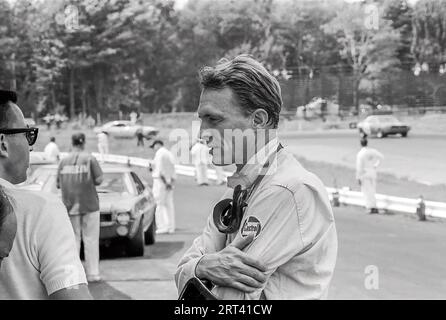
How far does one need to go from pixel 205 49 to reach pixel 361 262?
12219 millimetres

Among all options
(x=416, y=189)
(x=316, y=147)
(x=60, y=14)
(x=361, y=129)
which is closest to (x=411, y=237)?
(x=416, y=189)

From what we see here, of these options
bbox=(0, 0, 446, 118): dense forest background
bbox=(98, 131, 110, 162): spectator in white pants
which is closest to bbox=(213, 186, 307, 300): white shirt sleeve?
bbox=(0, 0, 446, 118): dense forest background

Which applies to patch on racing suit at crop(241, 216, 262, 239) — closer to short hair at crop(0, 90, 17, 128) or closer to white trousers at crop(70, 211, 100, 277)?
short hair at crop(0, 90, 17, 128)

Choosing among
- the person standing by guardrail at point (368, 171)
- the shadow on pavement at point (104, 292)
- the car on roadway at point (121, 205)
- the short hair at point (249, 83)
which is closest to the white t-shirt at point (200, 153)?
the person standing by guardrail at point (368, 171)

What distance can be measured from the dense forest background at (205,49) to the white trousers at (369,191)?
1.66m

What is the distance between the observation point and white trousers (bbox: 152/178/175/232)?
1297cm

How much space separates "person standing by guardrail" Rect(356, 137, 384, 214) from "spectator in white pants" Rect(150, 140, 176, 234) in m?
3.54

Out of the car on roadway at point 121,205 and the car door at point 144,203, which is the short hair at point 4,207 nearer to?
the car on roadway at point 121,205

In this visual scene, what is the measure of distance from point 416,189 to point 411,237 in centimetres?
486

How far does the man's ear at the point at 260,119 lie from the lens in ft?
6.63

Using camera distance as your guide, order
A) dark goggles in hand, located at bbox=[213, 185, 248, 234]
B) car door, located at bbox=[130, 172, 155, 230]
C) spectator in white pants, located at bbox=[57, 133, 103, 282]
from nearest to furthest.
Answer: dark goggles in hand, located at bbox=[213, 185, 248, 234] < spectator in white pants, located at bbox=[57, 133, 103, 282] < car door, located at bbox=[130, 172, 155, 230]

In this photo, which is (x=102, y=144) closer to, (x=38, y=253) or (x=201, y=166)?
(x=201, y=166)

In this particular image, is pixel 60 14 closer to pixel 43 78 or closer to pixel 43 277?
pixel 43 78

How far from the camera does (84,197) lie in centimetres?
873
